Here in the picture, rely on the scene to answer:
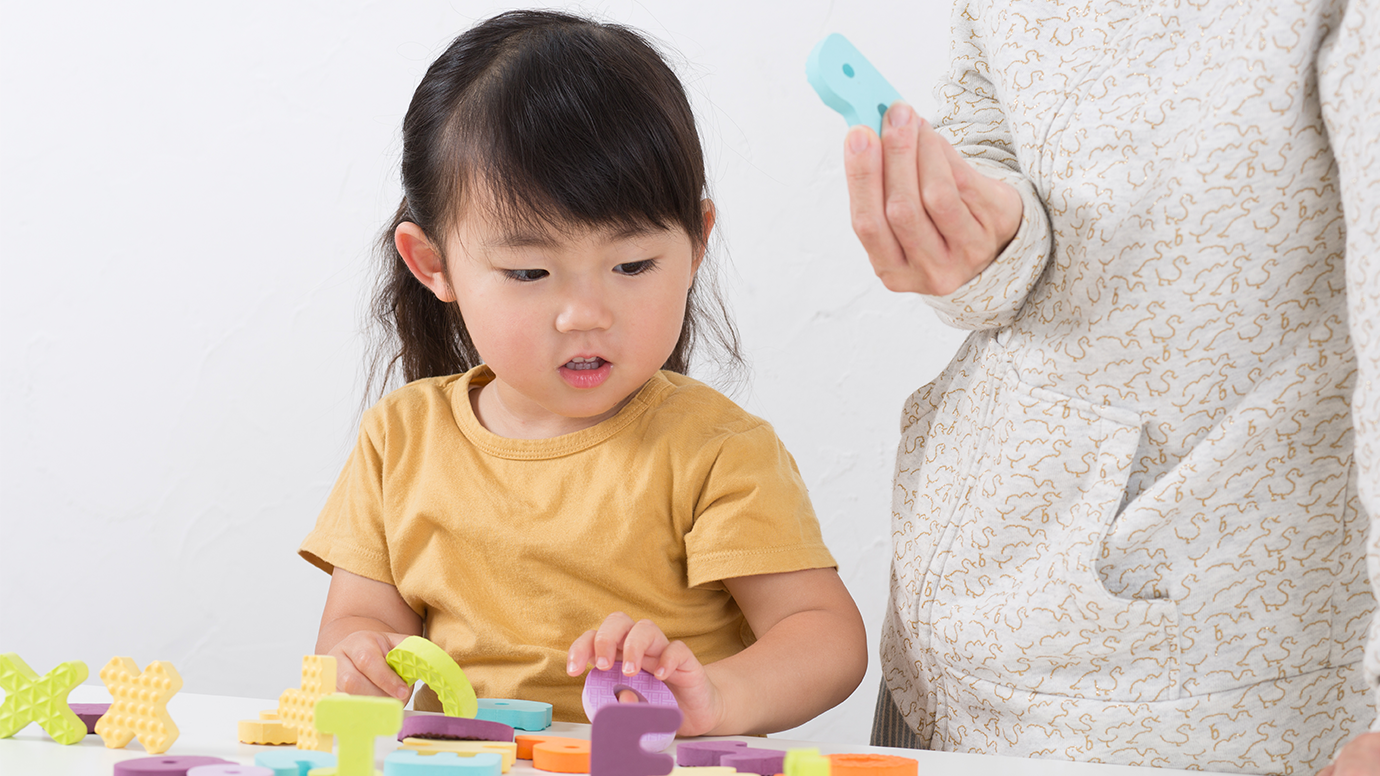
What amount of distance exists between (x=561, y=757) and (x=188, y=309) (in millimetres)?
1190

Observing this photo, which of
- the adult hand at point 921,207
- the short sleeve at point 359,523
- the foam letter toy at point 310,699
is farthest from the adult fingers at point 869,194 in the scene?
the short sleeve at point 359,523

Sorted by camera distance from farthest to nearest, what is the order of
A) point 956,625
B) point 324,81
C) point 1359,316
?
point 324,81, point 956,625, point 1359,316

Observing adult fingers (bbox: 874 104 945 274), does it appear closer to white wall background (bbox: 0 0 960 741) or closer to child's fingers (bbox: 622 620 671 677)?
child's fingers (bbox: 622 620 671 677)

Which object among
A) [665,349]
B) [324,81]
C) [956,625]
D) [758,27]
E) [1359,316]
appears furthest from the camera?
[324,81]

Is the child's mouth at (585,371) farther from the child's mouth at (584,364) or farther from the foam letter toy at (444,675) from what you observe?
the foam letter toy at (444,675)

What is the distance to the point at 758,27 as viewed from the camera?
54.1 inches

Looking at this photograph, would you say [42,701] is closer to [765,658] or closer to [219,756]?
[219,756]

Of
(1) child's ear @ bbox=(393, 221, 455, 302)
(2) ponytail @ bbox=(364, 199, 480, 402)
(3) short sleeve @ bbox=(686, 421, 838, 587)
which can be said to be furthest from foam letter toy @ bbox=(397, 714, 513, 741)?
(2) ponytail @ bbox=(364, 199, 480, 402)

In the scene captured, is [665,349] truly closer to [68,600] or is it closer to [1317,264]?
[1317,264]

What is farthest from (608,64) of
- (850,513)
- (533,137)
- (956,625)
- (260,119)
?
(260,119)

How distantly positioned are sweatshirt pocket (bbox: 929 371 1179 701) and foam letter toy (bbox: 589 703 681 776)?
9.8 inches

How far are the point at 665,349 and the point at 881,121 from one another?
0.82 feet

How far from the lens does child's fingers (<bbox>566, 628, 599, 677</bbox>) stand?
57 centimetres

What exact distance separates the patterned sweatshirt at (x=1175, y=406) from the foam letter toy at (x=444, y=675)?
27 centimetres
